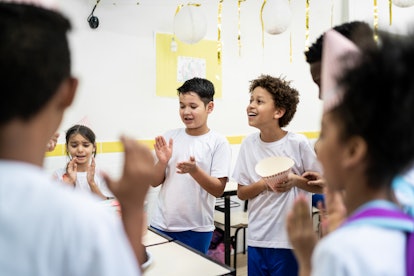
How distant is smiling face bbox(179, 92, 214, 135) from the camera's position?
7.55 feet

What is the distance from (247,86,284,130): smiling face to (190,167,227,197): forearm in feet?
1.27

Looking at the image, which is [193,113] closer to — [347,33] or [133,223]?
[347,33]

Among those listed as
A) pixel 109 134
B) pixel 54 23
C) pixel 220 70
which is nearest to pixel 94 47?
pixel 109 134

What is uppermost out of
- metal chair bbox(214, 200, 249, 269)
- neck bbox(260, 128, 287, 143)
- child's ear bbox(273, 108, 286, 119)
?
child's ear bbox(273, 108, 286, 119)

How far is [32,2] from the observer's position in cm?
71

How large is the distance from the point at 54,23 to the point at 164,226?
5.62 ft

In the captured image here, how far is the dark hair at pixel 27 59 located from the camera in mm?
587

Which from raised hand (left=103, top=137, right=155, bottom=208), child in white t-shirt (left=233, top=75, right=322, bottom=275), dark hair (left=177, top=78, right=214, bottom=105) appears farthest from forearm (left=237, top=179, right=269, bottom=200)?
raised hand (left=103, top=137, right=155, bottom=208)

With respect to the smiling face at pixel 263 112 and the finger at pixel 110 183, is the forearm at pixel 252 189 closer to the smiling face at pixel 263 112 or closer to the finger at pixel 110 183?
the smiling face at pixel 263 112

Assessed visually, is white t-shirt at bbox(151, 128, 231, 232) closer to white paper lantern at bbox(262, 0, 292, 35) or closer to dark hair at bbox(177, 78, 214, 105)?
dark hair at bbox(177, 78, 214, 105)

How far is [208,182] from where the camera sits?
6.89 feet

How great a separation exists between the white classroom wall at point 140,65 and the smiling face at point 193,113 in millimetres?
953

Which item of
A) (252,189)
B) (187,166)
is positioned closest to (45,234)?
(187,166)

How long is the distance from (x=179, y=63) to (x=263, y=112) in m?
1.87
